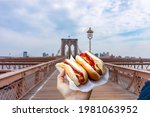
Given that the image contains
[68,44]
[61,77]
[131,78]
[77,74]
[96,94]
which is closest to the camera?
[77,74]

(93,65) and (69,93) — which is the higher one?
(93,65)

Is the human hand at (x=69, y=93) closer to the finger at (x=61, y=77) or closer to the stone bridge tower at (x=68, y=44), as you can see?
the finger at (x=61, y=77)

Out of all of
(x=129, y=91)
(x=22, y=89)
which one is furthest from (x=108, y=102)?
(x=129, y=91)

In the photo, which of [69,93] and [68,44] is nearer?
[69,93]

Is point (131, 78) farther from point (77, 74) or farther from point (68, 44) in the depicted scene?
point (68, 44)

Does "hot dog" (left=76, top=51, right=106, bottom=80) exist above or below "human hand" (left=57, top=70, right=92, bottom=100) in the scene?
above

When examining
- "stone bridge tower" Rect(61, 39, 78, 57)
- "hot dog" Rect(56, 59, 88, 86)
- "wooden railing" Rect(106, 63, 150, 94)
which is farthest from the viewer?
"stone bridge tower" Rect(61, 39, 78, 57)

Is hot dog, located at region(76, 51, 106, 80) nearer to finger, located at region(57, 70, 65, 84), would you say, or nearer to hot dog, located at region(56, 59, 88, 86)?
hot dog, located at region(56, 59, 88, 86)

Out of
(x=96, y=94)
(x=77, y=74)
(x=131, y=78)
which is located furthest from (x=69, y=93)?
(x=131, y=78)

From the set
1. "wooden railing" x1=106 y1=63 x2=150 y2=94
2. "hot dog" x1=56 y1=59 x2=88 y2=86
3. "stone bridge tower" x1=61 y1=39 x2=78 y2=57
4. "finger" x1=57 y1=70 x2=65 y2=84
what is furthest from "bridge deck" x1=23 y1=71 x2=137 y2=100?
"stone bridge tower" x1=61 y1=39 x2=78 y2=57

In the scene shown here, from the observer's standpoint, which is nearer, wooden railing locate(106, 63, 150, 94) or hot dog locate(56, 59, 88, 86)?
hot dog locate(56, 59, 88, 86)
